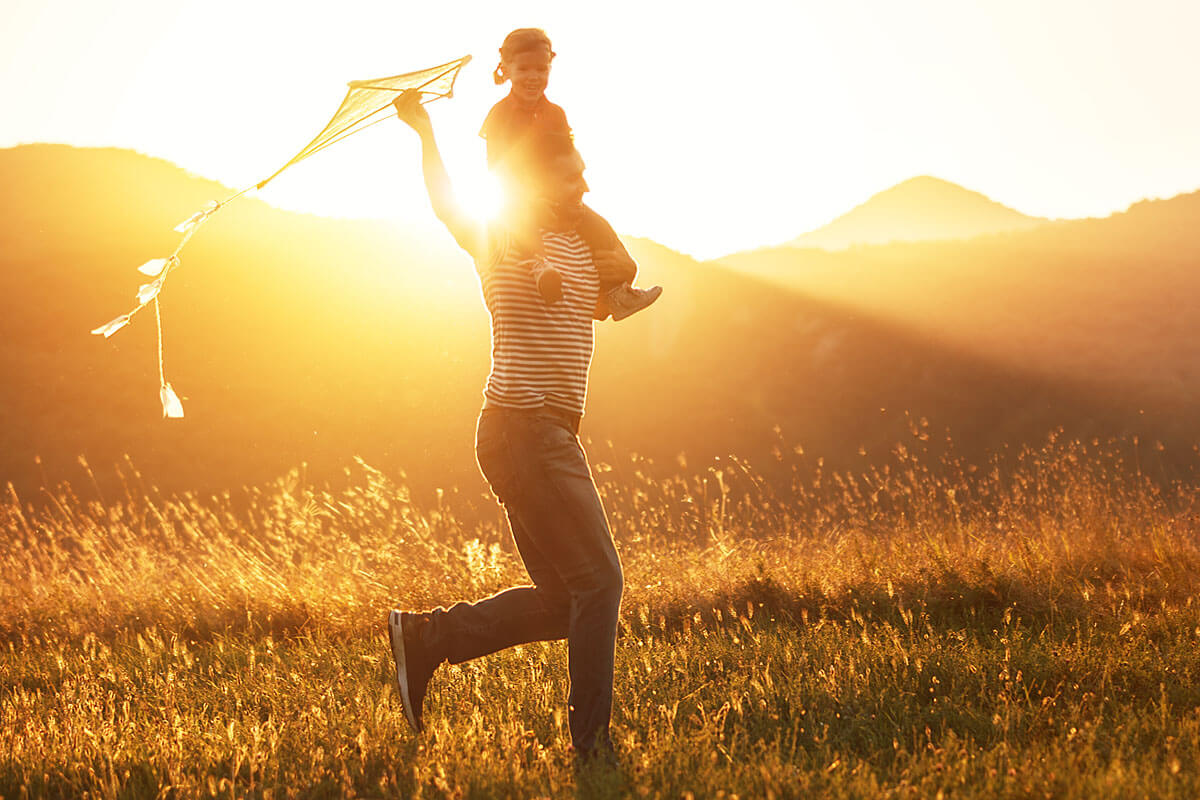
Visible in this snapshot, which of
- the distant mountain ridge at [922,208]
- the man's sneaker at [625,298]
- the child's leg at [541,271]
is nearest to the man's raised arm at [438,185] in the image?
the child's leg at [541,271]

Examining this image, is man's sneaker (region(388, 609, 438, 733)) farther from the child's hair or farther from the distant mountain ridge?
the distant mountain ridge

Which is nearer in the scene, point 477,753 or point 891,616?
point 477,753

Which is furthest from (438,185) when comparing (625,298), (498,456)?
(498,456)

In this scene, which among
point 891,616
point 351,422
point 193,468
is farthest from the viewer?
point 351,422

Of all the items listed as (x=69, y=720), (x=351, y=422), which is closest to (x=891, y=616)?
(x=69, y=720)

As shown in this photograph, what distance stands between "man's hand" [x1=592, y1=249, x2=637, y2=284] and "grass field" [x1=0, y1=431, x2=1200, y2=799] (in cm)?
137

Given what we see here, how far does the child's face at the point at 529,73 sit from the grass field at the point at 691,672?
6.24ft

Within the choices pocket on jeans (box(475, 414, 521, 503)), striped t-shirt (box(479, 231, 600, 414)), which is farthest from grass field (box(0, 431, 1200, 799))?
striped t-shirt (box(479, 231, 600, 414))

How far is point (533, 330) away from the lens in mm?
2791

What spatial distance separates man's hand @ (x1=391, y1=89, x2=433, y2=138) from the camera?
2.85 m

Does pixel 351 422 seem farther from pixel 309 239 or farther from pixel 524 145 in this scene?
pixel 524 145

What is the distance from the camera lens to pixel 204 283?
29062 millimetres

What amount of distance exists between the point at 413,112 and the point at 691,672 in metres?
2.30

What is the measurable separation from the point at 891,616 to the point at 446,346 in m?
23.7
